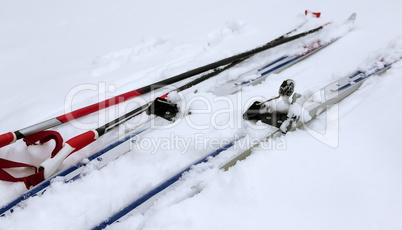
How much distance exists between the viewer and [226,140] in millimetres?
1436

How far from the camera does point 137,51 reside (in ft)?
9.83

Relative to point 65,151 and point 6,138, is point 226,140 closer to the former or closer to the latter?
point 65,151

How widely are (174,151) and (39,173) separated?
67 centimetres

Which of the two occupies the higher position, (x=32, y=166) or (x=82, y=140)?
(x=82, y=140)

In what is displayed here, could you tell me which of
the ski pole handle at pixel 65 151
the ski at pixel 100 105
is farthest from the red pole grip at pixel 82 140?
the ski at pixel 100 105

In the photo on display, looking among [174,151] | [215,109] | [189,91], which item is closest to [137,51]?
[189,91]

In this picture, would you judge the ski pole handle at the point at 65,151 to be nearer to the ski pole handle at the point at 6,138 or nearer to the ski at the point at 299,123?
the ski pole handle at the point at 6,138

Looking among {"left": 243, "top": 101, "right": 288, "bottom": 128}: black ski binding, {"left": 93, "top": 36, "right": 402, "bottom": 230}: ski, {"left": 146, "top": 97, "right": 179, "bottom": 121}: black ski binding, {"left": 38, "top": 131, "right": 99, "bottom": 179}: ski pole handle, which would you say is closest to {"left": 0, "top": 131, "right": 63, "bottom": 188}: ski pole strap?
{"left": 38, "top": 131, "right": 99, "bottom": 179}: ski pole handle

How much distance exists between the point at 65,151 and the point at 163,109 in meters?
0.62

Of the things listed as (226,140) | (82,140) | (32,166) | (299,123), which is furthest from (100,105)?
(299,123)

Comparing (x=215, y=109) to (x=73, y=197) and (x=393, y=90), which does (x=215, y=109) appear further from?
(x=393, y=90)

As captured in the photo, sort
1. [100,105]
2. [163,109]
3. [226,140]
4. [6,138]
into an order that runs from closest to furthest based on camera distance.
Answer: [6,138], [226,140], [163,109], [100,105]

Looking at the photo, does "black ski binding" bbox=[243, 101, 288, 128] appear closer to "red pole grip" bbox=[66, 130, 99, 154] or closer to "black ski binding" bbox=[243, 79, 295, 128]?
"black ski binding" bbox=[243, 79, 295, 128]

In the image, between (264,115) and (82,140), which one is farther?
(264,115)
